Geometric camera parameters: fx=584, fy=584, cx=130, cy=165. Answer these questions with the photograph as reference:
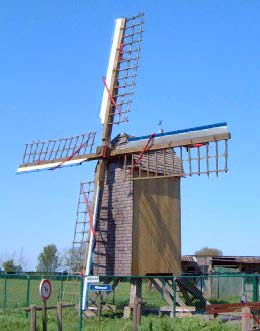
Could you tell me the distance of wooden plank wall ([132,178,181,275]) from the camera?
59.0ft

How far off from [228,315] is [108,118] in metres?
7.30

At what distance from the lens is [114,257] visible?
18.1 meters

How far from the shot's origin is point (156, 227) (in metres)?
18.6

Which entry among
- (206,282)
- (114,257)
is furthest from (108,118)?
(206,282)

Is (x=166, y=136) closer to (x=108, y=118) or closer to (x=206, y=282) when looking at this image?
(x=108, y=118)

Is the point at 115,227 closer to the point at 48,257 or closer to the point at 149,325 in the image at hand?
the point at 149,325

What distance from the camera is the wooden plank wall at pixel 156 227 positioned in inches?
707

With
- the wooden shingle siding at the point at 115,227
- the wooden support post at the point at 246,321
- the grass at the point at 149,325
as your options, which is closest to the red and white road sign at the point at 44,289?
the grass at the point at 149,325

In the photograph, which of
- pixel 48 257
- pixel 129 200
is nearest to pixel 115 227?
pixel 129 200

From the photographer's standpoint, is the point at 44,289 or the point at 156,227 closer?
the point at 44,289

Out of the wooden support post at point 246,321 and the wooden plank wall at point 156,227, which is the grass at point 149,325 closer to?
the wooden support post at point 246,321

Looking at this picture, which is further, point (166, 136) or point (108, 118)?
point (108, 118)

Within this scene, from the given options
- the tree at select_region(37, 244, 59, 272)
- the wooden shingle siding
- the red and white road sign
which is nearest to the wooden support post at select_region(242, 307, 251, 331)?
the red and white road sign

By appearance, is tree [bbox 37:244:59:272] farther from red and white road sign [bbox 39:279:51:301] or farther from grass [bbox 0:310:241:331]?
red and white road sign [bbox 39:279:51:301]
